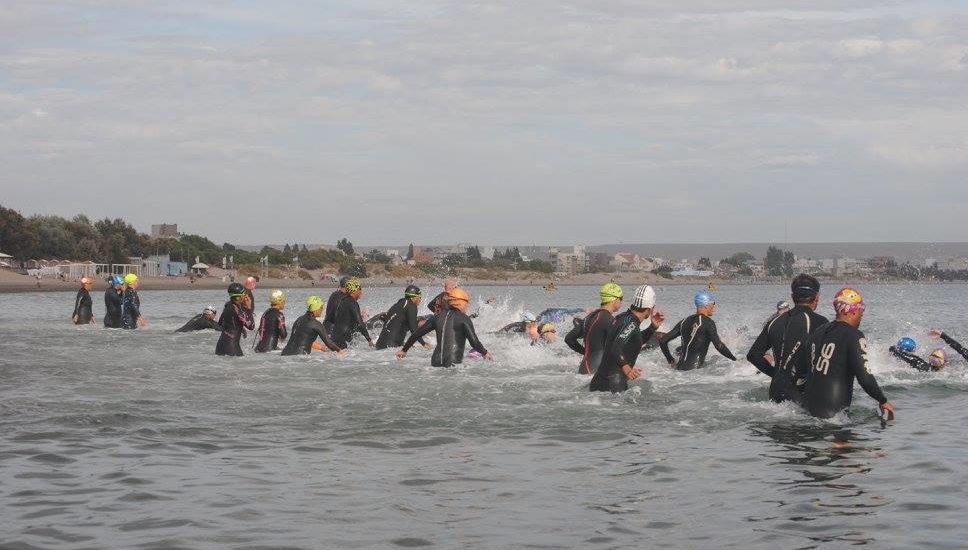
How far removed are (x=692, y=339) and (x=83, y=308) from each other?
75.7ft

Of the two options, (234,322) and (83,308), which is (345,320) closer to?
(234,322)

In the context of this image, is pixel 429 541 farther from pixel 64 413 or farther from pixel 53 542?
pixel 64 413

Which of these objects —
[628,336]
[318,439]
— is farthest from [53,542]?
[628,336]

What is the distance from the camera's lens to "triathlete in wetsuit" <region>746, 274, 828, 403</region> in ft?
41.9

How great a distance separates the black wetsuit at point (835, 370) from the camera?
11477 millimetres

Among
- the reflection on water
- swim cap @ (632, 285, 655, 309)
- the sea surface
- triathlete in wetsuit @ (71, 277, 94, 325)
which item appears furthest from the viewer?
triathlete in wetsuit @ (71, 277, 94, 325)

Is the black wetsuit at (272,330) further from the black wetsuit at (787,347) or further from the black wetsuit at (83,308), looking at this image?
the black wetsuit at (83,308)

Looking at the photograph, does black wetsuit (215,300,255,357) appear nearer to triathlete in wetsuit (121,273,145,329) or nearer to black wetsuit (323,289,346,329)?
black wetsuit (323,289,346,329)

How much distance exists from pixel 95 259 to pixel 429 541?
451 feet

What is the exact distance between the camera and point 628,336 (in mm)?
13250

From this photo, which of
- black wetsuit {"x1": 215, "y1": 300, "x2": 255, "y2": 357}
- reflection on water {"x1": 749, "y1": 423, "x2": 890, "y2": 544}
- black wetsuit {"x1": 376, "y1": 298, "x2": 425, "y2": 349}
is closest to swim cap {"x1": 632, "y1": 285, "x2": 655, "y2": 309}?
reflection on water {"x1": 749, "y1": 423, "x2": 890, "y2": 544}

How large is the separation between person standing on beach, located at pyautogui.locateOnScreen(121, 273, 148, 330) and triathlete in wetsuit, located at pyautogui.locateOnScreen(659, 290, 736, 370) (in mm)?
18750

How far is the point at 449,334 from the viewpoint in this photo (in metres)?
18.2

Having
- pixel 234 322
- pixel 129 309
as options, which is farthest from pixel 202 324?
pixel 234 322
